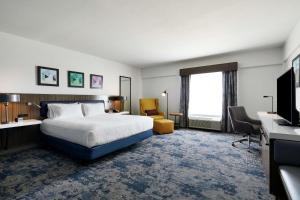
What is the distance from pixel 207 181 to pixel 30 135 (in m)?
4.01

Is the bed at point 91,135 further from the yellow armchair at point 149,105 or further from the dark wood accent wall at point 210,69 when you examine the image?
the dark wood accent wall at point 210,69

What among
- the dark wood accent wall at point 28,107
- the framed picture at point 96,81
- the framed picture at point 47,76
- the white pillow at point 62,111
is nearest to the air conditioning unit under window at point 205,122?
the framed picture at point 96,81

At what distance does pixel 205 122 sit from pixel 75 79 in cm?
449

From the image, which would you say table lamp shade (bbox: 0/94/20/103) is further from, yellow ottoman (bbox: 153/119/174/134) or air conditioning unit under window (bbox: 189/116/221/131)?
air conditioning unit under window (bbox: 189/116/221/131)

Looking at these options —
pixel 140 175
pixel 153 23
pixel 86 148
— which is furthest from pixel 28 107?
pixel 153 23

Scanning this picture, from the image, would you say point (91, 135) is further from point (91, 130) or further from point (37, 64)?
point (37, 64)

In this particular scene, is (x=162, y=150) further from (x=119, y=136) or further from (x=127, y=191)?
(x=127, y=191)

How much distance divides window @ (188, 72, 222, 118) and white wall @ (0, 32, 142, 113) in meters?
3.15

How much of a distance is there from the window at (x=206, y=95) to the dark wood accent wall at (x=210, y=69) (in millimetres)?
230

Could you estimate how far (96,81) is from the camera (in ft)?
16.9

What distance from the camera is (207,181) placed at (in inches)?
84.4

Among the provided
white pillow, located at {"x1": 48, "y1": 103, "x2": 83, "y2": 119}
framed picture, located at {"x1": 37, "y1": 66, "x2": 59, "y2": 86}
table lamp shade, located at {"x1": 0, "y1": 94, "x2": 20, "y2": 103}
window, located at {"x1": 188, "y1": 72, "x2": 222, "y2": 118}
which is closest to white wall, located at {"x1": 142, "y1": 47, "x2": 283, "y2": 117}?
window, located at {"x1": 188, "y1": 72, "x2": 222, "y2": 118}

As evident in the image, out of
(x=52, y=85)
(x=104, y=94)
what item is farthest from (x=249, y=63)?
(x=52, y=85)

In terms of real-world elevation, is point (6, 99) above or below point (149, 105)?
above
